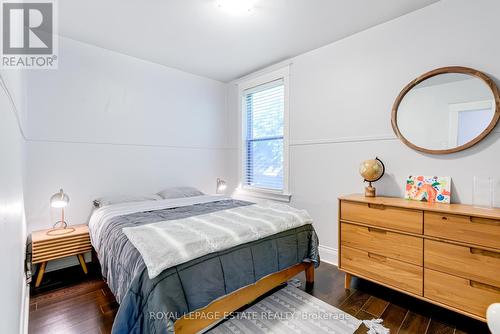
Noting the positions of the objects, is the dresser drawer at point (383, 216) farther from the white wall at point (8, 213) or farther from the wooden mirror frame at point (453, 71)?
the white wall at point (8, 213)

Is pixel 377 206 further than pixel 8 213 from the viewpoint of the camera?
Yes

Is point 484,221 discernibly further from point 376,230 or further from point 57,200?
point 57,200

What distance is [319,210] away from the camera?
295 centimetres

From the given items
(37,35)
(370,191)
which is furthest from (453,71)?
(37,35)

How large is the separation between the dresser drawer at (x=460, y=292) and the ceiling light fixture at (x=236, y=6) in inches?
105

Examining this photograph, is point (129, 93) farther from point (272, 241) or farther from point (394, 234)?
point (394, 234)

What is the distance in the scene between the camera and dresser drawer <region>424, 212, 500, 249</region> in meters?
1.52

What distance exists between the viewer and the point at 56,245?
227cm

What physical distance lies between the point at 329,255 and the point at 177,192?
2186mm

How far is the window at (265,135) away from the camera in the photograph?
11.2ft

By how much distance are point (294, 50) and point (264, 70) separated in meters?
0.67

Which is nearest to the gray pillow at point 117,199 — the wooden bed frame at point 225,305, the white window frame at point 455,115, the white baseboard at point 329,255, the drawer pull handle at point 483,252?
the wooden bed frame at point 225,305

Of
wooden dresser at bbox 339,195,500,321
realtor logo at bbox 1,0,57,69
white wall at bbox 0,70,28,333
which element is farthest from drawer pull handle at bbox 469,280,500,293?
realtor logo at bbox 1,0,57,69

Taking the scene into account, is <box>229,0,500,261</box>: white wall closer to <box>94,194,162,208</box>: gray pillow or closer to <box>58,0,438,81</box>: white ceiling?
<box>58,0,438,81</box>: white ceiling
